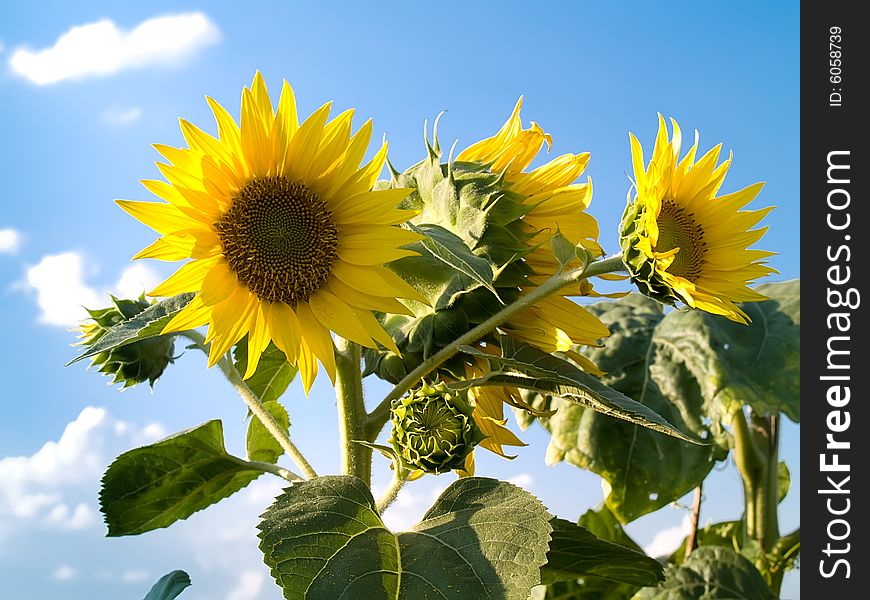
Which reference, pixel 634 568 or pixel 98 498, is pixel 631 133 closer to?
pixel 634 568

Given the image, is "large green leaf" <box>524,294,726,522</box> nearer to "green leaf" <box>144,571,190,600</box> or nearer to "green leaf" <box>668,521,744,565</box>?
"green leaf" <box>668,521,744,565</box>

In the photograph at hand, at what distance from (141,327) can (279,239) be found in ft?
0.48

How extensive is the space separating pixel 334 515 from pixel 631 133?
450mm

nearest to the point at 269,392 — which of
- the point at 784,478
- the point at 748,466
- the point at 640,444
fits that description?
the point at 640,444

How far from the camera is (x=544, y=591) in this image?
1.63 m

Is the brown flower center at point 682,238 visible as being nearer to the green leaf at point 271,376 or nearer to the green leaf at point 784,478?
the green leaf at point 271,376

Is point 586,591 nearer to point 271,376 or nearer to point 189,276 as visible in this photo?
point 271,376

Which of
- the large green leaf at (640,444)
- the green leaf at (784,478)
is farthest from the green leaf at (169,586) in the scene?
the green leaf at (784,478)

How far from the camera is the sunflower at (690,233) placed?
87 centimetres

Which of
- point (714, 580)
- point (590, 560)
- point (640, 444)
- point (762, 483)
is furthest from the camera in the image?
point (762, 483)

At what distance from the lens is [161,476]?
102 cm

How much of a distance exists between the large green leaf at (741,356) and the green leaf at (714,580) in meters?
0.27
